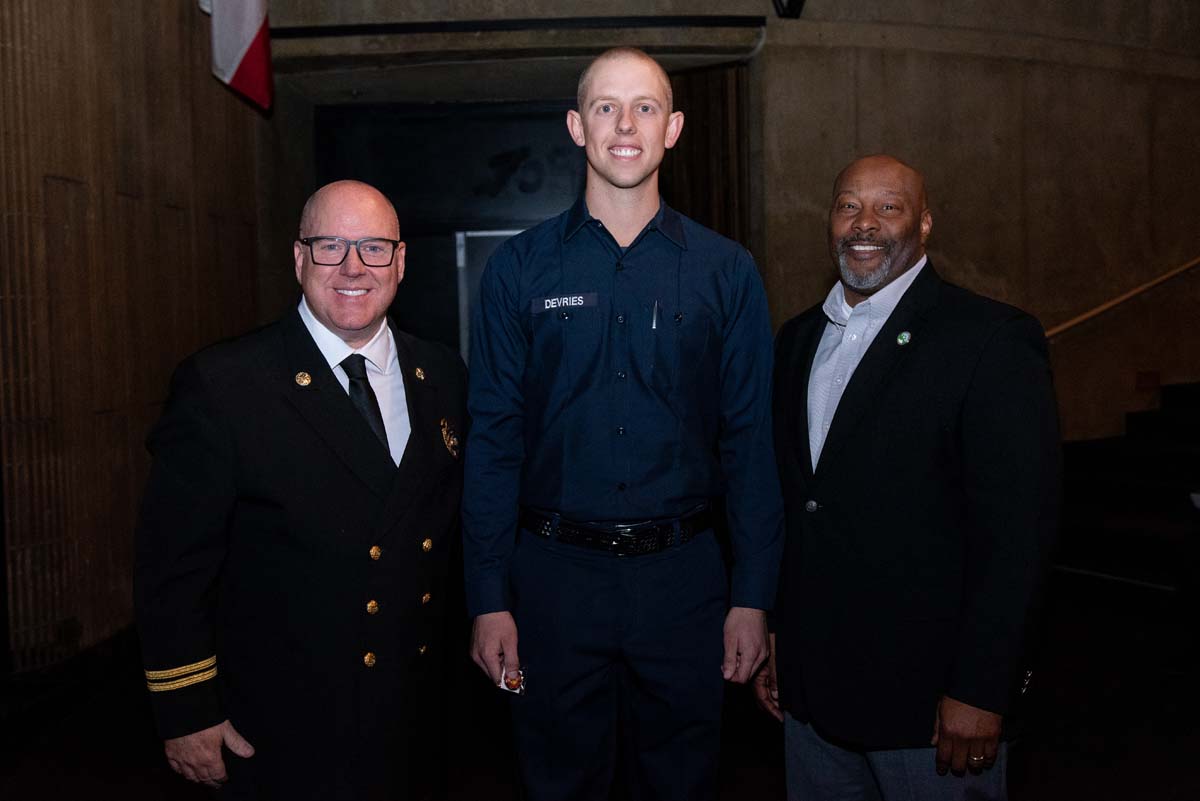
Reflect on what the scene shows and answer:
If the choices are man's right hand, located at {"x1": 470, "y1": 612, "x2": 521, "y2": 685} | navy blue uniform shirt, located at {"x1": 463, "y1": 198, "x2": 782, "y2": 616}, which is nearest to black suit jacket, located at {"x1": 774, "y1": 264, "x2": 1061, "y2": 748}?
navy blue uniform shirt, located at {"x1": 463, "y1": 198, "x2": 782, "y2": 616}

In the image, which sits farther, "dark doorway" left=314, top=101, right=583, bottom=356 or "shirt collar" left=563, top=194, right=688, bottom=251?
"dark doorway" left=314, top=101, right=583, bottom=356

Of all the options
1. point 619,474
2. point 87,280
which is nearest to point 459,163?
point 87,280

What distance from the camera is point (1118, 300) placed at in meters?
6.53

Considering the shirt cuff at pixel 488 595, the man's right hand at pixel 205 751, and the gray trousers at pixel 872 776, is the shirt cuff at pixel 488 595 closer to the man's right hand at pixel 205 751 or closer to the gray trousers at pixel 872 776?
the man's right hand at pixel 205 751

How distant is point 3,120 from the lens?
3.63 metres

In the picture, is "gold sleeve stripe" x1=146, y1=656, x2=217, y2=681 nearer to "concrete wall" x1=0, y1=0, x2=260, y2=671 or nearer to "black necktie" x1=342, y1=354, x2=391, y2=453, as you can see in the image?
"black necktie" x1=342, y1=354, x2=391, y2=453

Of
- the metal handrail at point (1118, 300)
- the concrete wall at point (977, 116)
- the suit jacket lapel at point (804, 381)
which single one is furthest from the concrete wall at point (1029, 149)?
the suit jacket lapel at point (804, 381)

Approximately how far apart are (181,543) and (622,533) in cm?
83

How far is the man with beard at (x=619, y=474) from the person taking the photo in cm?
191

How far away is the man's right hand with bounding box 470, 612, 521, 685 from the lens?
192 centimetres

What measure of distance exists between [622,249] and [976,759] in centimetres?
119

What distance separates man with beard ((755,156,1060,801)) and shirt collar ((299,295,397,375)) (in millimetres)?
828

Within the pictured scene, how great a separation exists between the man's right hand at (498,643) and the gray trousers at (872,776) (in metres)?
0.63

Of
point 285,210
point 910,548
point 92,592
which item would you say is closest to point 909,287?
point 910,548
